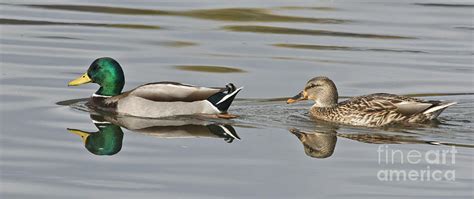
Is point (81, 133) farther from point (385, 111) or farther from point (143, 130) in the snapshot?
point (385, 111)

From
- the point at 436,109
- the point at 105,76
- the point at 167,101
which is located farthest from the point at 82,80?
the point at 436,109

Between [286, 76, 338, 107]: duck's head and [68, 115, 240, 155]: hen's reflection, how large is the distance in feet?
3.26

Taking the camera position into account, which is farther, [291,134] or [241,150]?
[291,134]

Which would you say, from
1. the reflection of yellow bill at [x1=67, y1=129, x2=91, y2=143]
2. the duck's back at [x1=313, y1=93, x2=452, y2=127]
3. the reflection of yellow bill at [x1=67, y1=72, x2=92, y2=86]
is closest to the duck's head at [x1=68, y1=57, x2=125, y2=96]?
the reflection of yellow bill at [x1=67, y1=72, x2=92, y2=86]

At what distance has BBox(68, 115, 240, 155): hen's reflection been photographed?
1305 centimetres

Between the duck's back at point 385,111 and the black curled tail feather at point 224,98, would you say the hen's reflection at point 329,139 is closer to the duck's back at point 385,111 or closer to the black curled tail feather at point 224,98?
the duck's back at point 385,111

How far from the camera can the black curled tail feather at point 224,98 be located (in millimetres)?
14750

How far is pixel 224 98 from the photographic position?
1477cm

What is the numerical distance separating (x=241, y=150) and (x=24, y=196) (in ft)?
7.83

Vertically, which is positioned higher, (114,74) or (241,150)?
(114,74)

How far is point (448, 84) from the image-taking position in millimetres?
16516

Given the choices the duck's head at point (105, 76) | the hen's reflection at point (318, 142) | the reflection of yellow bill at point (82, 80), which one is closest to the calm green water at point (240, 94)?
the hen's reflection at point (318, 142)

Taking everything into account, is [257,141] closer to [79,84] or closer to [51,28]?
[79,84]

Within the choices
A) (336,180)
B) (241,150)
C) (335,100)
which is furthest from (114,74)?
(336,180)
